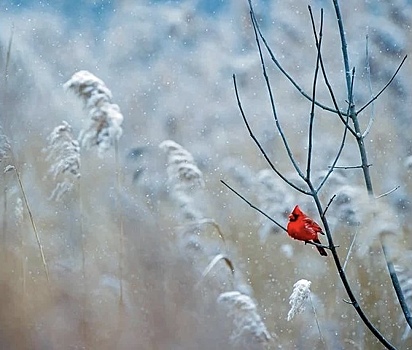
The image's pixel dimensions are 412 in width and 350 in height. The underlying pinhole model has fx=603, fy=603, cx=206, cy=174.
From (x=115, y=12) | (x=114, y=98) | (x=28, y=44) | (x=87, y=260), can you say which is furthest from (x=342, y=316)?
(x=28, y=44)

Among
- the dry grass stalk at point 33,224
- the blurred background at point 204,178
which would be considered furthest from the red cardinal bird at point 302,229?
the dry grass stalk at point 33,224

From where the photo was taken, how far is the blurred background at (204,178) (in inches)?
68.1

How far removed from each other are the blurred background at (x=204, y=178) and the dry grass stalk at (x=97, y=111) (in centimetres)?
2

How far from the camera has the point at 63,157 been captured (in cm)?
177

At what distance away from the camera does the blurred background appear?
173 centimetres

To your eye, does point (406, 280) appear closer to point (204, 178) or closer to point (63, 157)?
point (204, 178)

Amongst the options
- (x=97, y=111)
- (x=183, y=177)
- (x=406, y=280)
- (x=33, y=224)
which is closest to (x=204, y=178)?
(x=183, y=177)

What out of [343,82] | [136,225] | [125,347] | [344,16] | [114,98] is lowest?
[125,347]

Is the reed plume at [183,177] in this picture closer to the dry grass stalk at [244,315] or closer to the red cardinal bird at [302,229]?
the dry grass stalk at [244,315]

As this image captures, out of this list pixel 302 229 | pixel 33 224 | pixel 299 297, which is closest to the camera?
pixel 302 229

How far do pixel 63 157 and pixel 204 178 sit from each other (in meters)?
0.42

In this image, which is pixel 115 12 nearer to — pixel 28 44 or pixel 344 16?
pixel 28 44

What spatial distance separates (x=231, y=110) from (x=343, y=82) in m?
0.33

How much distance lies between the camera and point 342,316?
1.73 metres
